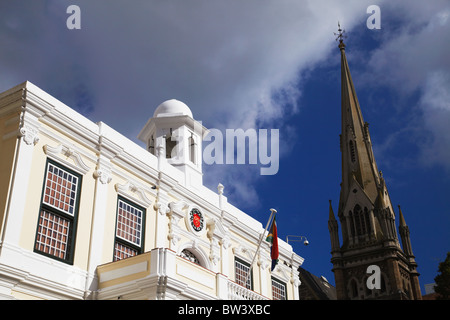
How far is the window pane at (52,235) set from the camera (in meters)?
17.9

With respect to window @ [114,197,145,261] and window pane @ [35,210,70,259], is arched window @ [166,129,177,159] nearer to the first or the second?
window @ [114,197,145,261]

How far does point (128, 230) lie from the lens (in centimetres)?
2153

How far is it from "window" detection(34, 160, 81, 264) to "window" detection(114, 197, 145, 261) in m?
2.18

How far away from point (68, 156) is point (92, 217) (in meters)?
2.37

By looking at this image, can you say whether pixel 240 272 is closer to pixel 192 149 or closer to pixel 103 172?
pixel 192 149

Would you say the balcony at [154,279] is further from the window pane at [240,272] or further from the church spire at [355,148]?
the church spire at [355,148]

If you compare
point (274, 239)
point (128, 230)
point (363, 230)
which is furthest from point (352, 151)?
point (128, 230)

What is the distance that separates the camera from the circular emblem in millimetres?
24609

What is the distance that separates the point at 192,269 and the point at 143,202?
4524 mm

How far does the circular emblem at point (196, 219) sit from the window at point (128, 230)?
2.89 m

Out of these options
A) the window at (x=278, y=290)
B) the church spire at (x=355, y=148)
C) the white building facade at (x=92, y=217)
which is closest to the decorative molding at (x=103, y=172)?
the white building facade at (x=92, y=217)

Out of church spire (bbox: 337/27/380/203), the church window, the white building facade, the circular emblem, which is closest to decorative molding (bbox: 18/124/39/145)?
the white building facade

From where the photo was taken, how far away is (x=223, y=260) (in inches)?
1019
